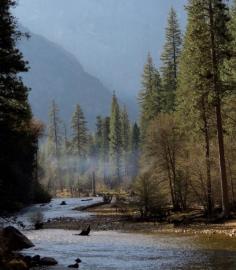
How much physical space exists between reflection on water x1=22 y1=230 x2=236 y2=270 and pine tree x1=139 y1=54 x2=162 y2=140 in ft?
150

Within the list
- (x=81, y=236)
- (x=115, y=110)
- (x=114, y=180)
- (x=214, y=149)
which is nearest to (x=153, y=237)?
(x=81, y=236)

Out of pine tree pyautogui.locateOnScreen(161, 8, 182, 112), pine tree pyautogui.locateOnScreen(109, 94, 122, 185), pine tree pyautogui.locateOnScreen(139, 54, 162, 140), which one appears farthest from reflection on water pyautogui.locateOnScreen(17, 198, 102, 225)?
pine tree pyautogui.locateOnScreen(109, 94, 122, 185)

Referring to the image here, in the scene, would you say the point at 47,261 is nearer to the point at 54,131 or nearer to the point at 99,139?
the point at 54,131

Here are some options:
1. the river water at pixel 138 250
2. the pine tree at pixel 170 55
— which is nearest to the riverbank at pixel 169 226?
the river water at pixel 138 250

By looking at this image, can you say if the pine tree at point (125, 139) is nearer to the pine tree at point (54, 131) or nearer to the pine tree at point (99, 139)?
the pine tree at point (99, 139)

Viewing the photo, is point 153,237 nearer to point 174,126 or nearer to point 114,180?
point 174,126

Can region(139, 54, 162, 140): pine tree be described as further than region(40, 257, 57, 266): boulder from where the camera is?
Yes

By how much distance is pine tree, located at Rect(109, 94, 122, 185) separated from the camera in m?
111

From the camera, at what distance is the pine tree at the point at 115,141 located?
111 metres

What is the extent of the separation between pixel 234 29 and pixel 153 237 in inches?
817

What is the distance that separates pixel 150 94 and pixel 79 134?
43.5 metres

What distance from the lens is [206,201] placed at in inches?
1547

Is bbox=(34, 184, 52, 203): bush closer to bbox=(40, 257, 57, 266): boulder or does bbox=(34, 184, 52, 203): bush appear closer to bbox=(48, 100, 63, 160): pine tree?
bbox=(48, 100, 63, 160): pine tree

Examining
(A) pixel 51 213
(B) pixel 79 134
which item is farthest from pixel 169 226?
(B) pixel 79 134
